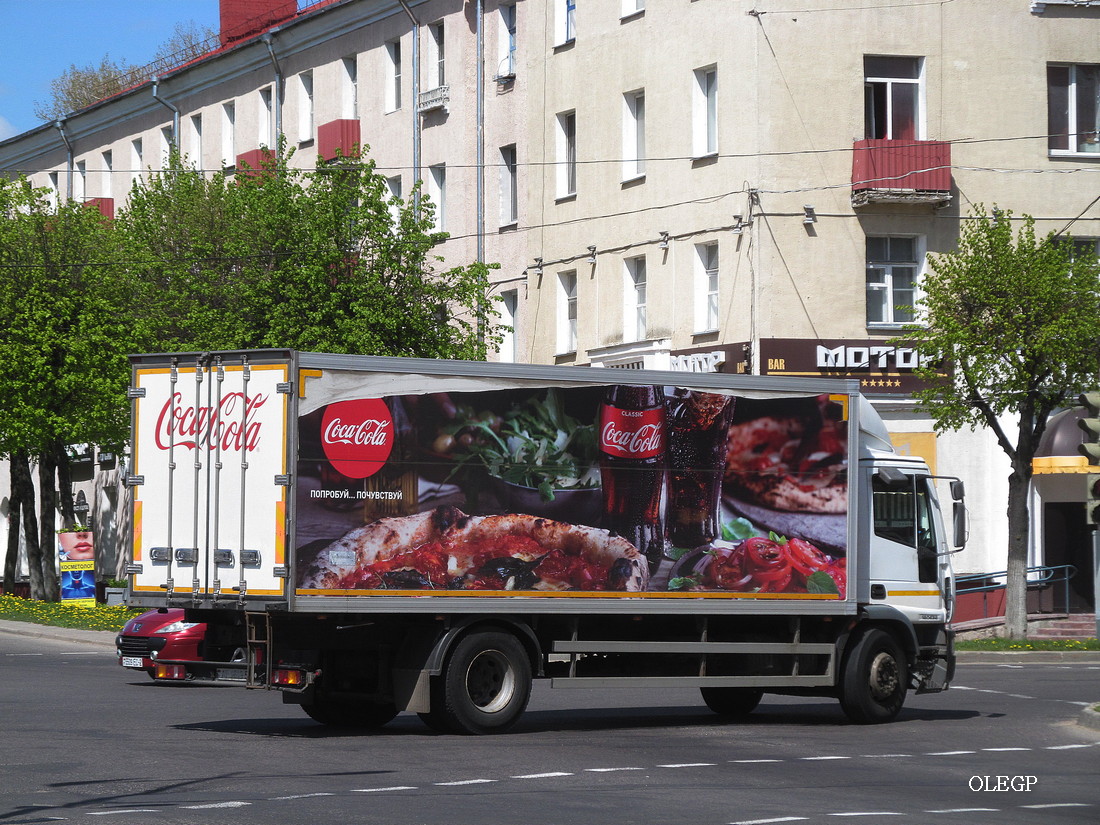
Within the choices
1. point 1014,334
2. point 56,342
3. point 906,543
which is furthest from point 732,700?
point 56,342

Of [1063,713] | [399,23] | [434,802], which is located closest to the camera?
[434,802]

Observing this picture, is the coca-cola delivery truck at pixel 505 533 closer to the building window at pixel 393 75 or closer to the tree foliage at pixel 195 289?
the tree foliage at pixel 195 289

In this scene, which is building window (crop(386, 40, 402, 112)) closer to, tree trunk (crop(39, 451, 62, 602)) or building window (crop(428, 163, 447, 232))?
building window (crop(428, 163, 447, 232))

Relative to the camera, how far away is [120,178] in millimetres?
59781

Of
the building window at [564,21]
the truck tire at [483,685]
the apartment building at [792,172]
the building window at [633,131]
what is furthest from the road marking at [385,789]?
the building window at [564,21]

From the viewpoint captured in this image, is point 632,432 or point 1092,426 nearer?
point 632,432

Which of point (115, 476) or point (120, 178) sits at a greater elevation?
point (120, 178)

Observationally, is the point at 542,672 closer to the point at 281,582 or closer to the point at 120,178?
the point at 281,582

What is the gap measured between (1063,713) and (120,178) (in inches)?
1822

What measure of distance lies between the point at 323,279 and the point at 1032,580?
596 inches

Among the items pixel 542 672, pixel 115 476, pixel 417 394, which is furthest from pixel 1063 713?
pixel 115 476

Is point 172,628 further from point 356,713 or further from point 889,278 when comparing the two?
point 889,278

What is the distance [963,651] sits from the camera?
29.2 metres

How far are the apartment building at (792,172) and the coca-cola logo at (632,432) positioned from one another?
16.1m
